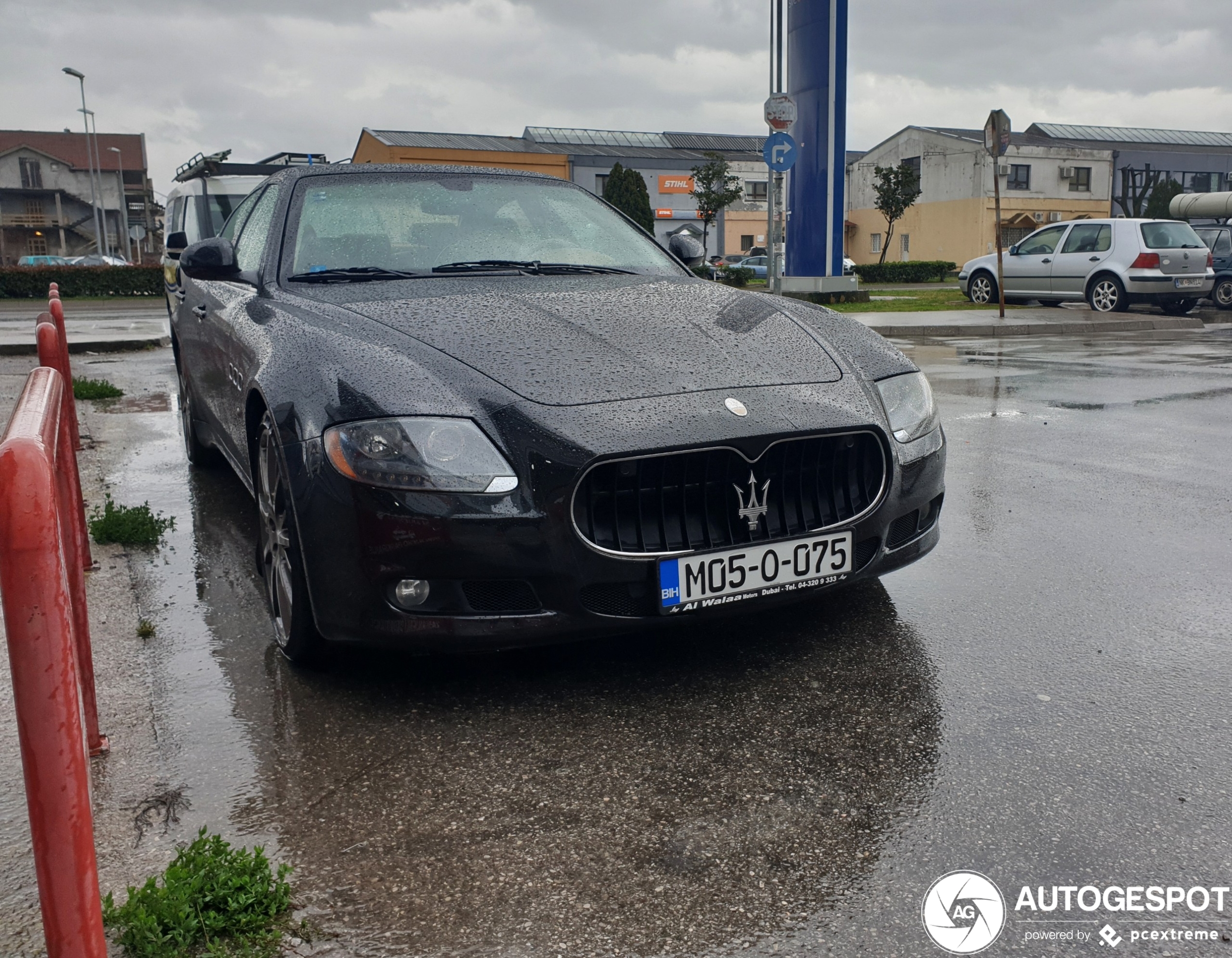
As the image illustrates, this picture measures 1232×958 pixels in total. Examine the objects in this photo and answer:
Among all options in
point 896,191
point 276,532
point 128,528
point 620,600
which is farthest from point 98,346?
point 896,191

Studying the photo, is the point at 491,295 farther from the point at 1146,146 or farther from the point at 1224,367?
the point at 1146,146

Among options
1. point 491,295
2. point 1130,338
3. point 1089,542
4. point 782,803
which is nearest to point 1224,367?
point 1130,338

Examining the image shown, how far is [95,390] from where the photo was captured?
30.3 ft

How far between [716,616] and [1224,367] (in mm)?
9982

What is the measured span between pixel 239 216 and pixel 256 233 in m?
0.90

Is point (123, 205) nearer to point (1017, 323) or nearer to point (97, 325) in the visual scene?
point (97, 325)

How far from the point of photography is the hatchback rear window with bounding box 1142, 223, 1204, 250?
1803 cm

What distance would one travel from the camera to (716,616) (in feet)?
9.66

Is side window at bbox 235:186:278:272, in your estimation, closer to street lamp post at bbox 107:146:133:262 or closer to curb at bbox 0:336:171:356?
curb at bbox 0:336:171:356

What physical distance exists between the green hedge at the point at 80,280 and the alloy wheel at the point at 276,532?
29.6m

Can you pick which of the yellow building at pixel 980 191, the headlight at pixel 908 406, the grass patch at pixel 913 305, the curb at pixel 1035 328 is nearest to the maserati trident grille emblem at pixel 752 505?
the headlight at pixel 908 406

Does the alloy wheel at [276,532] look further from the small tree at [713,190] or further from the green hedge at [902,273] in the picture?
the small tree at [713,190]

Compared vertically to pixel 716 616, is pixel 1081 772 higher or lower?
lower

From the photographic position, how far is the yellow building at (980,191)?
181ft
